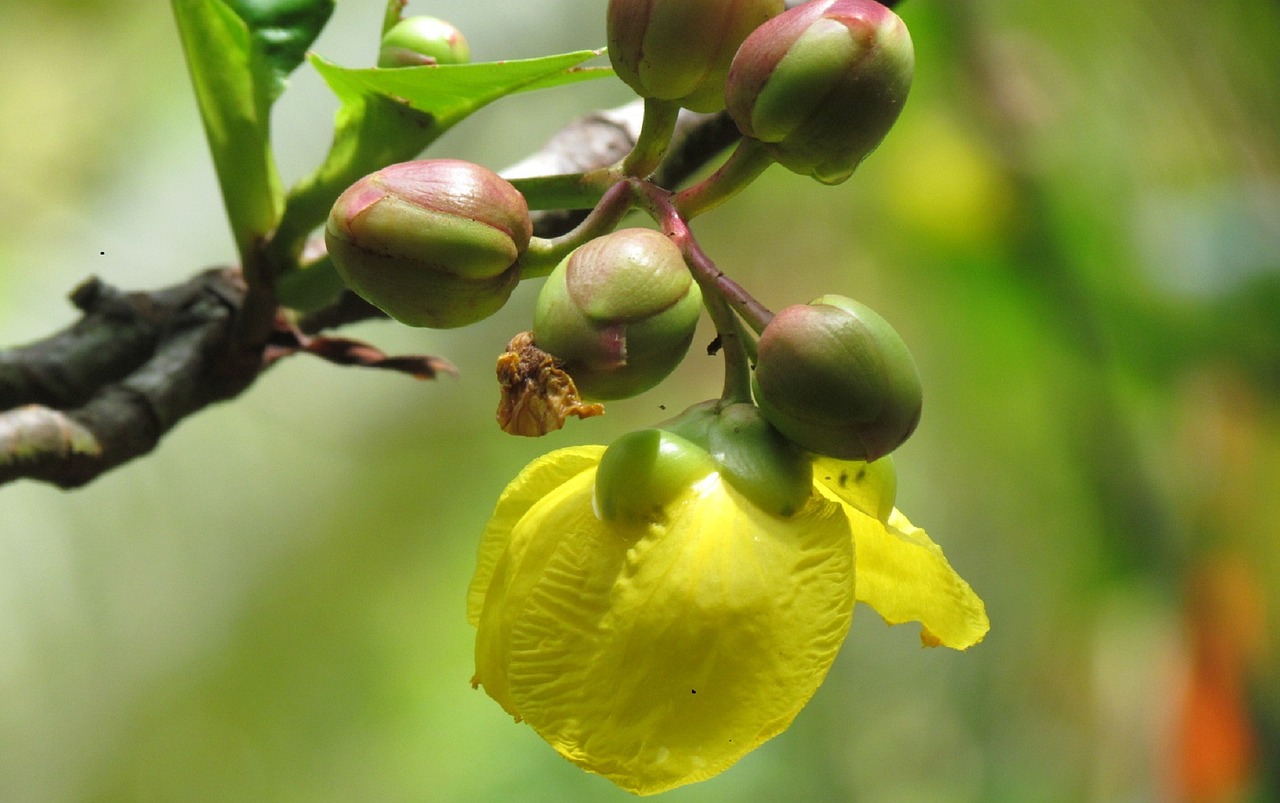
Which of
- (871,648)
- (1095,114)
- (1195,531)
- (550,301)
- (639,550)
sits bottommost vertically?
(871,648)

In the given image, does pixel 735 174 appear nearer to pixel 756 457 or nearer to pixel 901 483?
pixel 756 457

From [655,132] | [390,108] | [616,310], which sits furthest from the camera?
[390,108]

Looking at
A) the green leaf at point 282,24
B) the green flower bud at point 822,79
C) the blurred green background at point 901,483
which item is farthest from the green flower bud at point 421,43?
the blurred green background at point 901,483

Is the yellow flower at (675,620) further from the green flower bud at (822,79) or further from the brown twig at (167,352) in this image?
the brown twig at (167,352)

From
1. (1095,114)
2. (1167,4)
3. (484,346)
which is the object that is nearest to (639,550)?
(484,346)

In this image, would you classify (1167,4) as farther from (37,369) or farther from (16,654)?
(16,654)

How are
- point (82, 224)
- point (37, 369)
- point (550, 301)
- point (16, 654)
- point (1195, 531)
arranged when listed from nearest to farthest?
point (550, 301), point (37, 369), point (16, 654), point (82, 224), point (1195, 531)

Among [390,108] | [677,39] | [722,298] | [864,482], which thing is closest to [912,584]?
[864,482]
